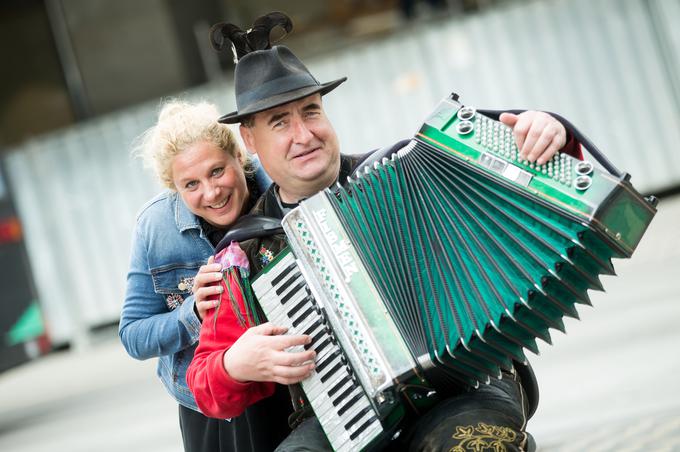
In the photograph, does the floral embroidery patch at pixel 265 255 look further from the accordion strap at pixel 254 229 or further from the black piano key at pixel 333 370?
the black piano key at pixel 333 370

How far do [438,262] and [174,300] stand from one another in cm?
114

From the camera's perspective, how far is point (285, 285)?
2.45 m

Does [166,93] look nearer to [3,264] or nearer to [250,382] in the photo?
[3,264]

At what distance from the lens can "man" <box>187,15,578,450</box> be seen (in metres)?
2.31

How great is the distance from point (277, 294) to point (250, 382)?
272mm

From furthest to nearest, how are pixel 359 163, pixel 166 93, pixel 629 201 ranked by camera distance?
pixel 166 93 → pixel 359 163 → pixel 629 201

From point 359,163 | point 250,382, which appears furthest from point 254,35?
point 250,382

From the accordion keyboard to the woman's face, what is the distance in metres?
0.56

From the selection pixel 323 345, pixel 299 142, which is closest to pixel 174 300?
pixel 299 142

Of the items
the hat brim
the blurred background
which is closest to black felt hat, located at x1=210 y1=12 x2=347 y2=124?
the hat brim

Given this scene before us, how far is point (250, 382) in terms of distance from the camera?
256 cm

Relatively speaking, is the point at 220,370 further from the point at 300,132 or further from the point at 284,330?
the point at 300,132

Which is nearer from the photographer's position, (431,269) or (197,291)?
(431,269)

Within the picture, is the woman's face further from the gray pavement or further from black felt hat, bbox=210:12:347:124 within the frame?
the gray pavement
